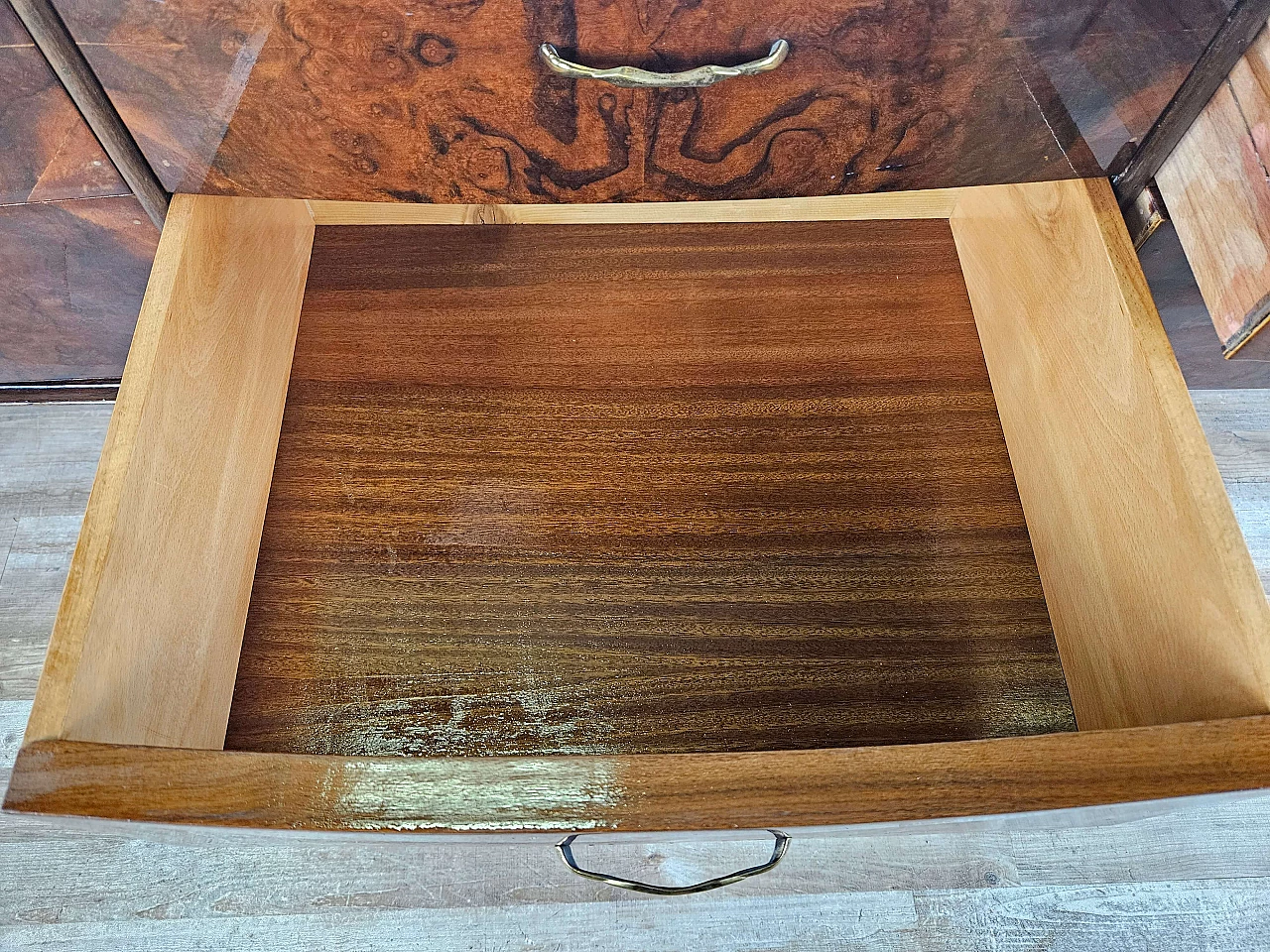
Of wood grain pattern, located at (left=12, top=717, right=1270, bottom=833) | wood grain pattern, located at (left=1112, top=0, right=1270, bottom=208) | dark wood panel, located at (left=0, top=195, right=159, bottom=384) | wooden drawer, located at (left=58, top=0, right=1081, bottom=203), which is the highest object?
wood grain pattern, located at (left=1112, top=0, right=1270, bottom=208)

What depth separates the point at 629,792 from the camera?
1.28 feet

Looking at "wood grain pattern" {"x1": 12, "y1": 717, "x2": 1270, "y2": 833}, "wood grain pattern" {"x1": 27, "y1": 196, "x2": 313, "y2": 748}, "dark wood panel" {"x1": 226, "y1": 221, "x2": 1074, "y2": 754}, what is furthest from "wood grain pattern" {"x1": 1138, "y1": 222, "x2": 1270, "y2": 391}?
"wood grain pattern" {"x1": 27, "y1": 196, "x2": 313, "y2": 748}

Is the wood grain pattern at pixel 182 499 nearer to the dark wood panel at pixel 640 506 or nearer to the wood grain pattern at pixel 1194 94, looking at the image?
the dark wood panel at pixel 640 506

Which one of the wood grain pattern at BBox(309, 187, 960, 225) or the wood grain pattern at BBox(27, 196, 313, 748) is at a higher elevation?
the wood grain pattern at BBox(309, 187, 960, 225)

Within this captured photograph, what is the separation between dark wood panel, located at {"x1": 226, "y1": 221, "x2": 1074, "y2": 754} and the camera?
0.57m

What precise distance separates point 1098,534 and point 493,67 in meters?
0.44

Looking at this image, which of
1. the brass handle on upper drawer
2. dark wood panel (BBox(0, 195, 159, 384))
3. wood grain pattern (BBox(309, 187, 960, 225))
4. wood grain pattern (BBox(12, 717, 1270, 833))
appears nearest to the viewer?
wood grain pattern (BBox(12, 717, 1270, 833))

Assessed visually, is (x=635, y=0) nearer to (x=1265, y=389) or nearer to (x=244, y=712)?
(x=244, y=712)

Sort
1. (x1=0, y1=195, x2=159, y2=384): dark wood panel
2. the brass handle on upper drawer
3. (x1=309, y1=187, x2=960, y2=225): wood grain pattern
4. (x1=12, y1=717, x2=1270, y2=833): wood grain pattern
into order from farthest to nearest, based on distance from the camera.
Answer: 1. (x1=309, y1=187, x2=960, y2=225): wood grain pattern
2. (x1=0, y1=195, x2=159, y2=384): dark wood panel
3. the brass handle on upper drawer
4. (x1=12, y1=717, x2=1270, y2=833): wood grain pattern

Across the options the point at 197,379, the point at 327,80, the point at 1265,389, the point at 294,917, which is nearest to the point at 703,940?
the point at 294,917

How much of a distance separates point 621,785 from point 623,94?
361 millimetres

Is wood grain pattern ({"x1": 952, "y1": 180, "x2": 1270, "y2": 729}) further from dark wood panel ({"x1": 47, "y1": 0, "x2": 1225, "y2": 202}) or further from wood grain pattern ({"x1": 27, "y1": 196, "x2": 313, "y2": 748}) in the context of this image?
wood grain pattern ({"x1": 27, "y1": 196, "x2": 313, "y2": 748})

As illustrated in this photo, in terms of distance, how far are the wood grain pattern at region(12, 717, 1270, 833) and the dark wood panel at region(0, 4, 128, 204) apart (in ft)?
1.16

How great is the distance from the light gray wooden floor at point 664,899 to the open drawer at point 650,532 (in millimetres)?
282
